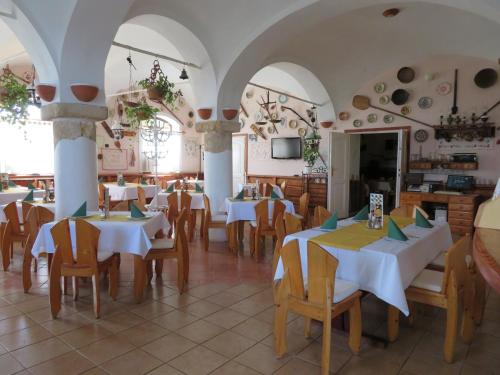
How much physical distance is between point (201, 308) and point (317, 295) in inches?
54.7

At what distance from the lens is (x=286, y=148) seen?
9867 mm

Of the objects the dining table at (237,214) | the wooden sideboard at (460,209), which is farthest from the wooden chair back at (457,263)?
the wooden sideboard at (460,209)

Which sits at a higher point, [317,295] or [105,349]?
[317,295]

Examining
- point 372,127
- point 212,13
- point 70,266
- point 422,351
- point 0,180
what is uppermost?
point 212,13

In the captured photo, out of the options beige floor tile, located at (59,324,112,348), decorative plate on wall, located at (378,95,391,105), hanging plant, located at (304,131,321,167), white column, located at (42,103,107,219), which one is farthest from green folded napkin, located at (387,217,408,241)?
hanging plant, located at (304,131,321,167)

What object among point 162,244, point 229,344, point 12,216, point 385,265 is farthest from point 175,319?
point 12,216

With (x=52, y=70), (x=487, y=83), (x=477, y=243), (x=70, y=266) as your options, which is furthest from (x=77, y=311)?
(x=487, y=83)

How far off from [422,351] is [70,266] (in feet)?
9.54

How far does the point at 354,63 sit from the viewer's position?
7.81 meters

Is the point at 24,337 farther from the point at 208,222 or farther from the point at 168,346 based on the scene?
the point at 208,222

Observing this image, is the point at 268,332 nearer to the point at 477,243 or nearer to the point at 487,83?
the point at 477,243

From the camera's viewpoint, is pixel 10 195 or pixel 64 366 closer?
pixel 64 366

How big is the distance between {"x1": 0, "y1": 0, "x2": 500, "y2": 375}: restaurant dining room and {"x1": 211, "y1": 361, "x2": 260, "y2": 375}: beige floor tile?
12mm

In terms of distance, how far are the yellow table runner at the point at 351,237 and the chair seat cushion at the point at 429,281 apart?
16.2 inches
